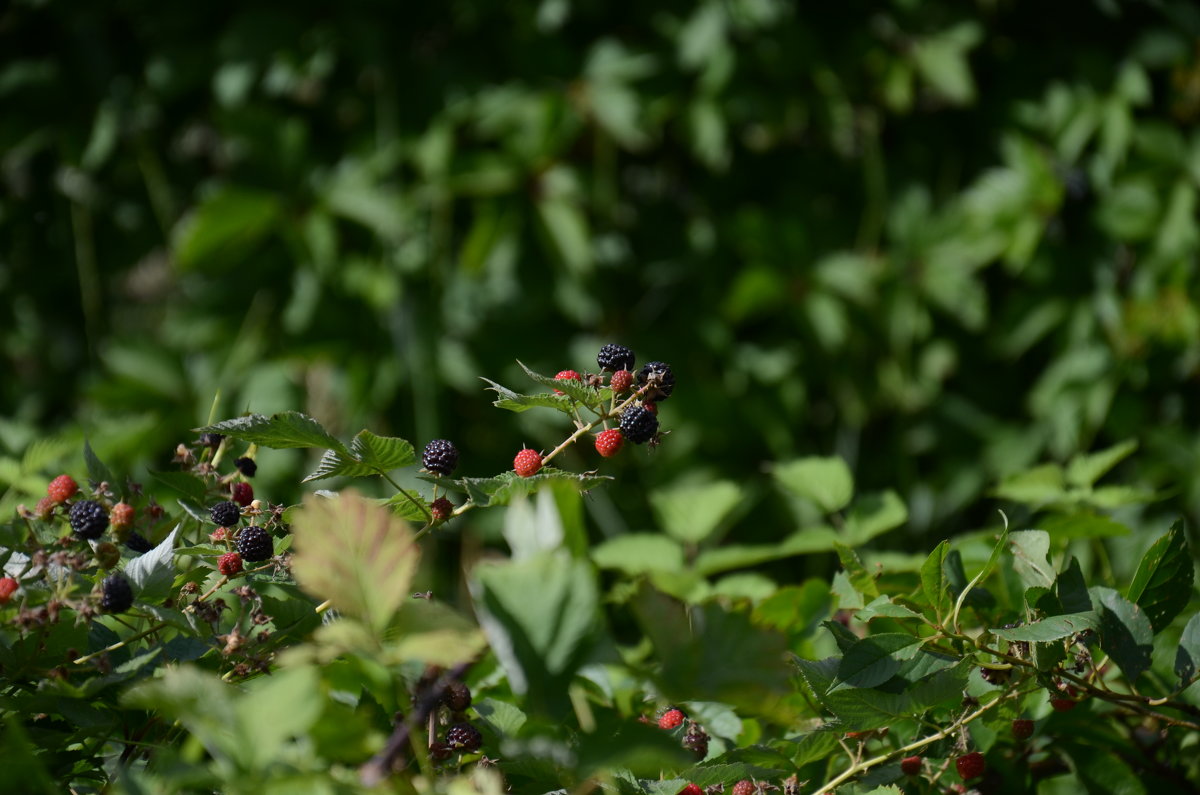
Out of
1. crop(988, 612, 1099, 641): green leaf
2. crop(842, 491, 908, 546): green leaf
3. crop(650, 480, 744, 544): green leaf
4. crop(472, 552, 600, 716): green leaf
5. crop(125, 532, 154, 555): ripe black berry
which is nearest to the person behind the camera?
crop(472, 552, 600, 716): green leaf

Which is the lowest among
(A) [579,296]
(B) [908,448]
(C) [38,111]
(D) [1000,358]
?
(B) [908,448]

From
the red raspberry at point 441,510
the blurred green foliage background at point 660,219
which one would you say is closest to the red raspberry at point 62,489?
the red raspberry at point 441,510

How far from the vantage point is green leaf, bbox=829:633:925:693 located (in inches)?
19.6

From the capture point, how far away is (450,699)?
1.63ft

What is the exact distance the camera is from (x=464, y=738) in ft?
1.63

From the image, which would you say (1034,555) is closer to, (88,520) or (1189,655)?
(1189,655)

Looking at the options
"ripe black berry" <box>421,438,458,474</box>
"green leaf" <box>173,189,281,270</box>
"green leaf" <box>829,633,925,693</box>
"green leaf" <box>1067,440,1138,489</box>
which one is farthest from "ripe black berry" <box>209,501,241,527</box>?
"green leaf" <box>173,189,281,270</box>

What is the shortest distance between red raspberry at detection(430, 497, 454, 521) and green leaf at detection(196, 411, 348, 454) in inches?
2.2

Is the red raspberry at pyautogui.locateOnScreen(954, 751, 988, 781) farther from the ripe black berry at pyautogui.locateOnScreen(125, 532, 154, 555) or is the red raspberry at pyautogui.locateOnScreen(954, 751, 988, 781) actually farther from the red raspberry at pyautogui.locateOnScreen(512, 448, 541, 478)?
the ripe black berry at pyautogui.locateOnScreen(125, 532, 154, 555)

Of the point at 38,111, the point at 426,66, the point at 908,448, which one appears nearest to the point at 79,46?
the point at 38,111

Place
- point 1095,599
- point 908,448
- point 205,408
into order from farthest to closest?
point 908,448
point 205,408
point 1095,599

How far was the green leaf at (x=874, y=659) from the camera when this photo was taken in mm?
498

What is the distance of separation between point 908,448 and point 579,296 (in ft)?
2.38

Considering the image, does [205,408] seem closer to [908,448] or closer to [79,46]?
[79,46]
